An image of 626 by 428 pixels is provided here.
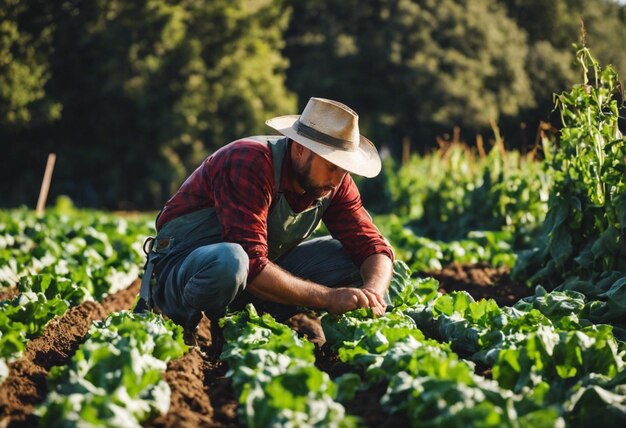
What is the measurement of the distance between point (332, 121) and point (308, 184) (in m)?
0.39

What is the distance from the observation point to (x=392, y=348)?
142 inches

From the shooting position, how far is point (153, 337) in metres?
3.76

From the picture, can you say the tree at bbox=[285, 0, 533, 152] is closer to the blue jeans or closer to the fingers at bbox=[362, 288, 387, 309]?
the blue jeans

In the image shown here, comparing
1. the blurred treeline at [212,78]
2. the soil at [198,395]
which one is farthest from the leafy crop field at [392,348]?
the blurred treeline at [212,78]

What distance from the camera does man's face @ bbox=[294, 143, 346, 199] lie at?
4.46 metres

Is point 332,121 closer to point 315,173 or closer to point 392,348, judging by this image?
point 315,173

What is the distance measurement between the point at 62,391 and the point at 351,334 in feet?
5.22

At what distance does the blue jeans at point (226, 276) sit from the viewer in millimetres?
4238

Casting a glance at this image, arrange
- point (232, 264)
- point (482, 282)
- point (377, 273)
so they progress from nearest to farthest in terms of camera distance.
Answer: point (232, 264), point (377, 273), point (482, 282)

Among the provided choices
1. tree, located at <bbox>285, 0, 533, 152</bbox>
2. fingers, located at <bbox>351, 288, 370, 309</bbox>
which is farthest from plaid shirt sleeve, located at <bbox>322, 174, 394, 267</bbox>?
tree, located at <bbox>285, 0, 533, 152</bbox>

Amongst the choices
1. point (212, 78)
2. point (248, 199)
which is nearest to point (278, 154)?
point (248, 199)

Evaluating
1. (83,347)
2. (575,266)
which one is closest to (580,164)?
(575,266)

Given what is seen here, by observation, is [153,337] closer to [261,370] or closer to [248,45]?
[261,370]

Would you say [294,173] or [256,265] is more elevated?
[294,173]
